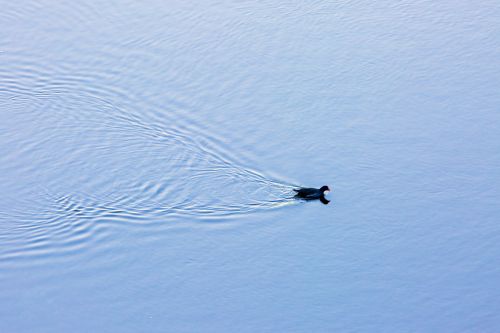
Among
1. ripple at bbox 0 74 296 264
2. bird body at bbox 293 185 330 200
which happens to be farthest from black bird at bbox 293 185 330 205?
ripple at bbox 0 74 296 264

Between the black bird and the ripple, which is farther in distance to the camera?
the black bird

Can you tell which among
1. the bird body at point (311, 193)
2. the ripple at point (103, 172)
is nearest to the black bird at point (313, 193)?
the bird body at point (311, 193)

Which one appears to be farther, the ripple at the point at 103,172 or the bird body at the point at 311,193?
the bird body at the point at 311,193

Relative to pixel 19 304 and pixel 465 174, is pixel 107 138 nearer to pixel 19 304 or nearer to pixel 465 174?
pixel 19 304

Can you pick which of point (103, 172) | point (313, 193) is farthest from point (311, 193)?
point (103, 172)

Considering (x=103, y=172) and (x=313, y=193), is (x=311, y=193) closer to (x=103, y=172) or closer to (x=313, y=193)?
(x=313, y=193)

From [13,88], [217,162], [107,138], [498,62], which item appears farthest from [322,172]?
[13,88]

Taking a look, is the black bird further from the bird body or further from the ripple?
the ripple

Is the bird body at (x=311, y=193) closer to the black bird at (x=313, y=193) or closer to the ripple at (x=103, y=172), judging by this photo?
the black bird at (x=313, y=193)
